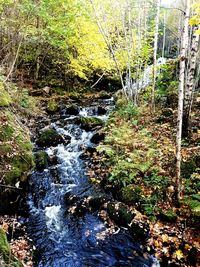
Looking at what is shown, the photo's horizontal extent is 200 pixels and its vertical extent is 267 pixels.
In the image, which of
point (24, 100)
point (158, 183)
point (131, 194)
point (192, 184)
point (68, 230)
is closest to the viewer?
point (68, 230)

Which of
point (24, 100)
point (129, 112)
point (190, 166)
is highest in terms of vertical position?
point (24, 100)

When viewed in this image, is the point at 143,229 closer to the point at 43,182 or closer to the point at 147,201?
the point at 147,201

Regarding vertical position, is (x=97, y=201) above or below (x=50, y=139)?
below

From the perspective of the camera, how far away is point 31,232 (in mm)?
6980

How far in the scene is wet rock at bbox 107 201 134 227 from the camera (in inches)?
286

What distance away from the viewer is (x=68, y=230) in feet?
23.7

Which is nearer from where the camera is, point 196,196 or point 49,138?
point 196,196

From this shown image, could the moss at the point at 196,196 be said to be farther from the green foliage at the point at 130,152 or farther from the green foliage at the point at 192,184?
the green foliage at the point at 130,152

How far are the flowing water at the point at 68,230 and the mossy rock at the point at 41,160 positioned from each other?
0.83 feet

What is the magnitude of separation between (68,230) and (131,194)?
7.27 feet

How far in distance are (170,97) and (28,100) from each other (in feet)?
27.8

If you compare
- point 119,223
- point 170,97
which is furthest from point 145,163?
point 170,97

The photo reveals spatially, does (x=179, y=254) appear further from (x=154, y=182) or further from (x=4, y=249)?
(x=4, y=249)

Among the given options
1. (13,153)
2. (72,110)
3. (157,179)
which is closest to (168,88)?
(72,110)
